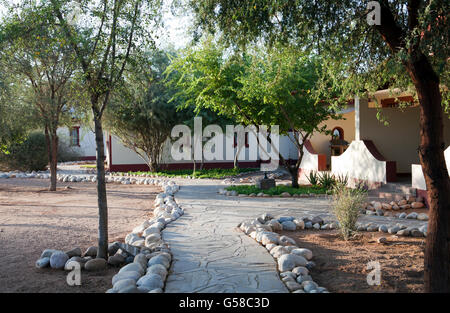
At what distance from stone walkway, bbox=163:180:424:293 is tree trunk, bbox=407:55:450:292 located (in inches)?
58.0

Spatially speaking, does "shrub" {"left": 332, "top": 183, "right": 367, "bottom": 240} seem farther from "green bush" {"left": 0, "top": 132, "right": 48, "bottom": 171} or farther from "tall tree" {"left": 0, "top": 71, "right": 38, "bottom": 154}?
"green bush" {"left": 0, "top": 132, "right": 48, "bottom": 171}

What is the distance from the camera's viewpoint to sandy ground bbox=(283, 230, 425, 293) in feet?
13.7

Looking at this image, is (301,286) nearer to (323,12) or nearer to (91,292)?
(91,292)

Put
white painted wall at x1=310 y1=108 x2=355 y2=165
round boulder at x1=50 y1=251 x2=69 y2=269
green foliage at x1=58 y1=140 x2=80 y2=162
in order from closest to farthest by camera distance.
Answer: round boulder at x1=50 y1=251 x2=69 y2=269, white painted wall at x1=310 y1=108 x2=355 y2=165, green foliage at x1=58 y1=140 x2=80 y2=162

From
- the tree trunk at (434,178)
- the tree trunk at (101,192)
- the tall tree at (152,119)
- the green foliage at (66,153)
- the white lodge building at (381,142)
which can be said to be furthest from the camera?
the green foliage at (66,153)

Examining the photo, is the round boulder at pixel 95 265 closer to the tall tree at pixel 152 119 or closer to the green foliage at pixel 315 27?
the green foliage at pixel 315 27

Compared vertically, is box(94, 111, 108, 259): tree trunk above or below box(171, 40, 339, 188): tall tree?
below

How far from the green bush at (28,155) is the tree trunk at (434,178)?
78.1 feet

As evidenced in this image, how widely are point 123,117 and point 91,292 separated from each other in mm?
16388

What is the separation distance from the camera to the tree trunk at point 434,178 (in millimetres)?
3674

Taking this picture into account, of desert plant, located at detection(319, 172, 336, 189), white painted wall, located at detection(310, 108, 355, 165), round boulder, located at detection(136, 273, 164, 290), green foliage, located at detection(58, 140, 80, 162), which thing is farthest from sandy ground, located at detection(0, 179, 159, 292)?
green foliage, located at detection(58, 140, 80, 162)

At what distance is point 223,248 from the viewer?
5.62m

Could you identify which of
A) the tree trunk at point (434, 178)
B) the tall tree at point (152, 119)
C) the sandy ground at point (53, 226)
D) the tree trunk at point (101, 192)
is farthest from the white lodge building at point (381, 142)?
the tall tree at point (152, 119)

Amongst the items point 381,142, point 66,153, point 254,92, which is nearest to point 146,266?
point 254,92
